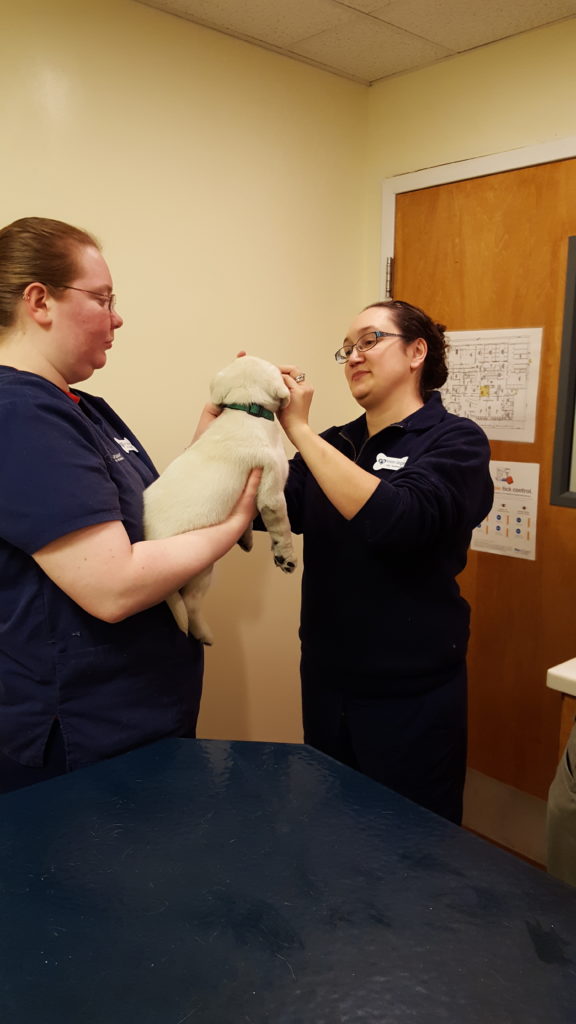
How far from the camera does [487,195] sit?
7.95 ft

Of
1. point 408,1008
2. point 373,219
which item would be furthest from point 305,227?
point 408,1008

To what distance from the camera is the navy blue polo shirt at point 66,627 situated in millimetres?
1078

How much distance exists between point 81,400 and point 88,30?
48.6 inches

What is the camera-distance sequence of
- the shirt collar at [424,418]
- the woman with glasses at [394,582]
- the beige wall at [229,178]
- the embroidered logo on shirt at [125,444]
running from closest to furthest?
the embroidered logo on shirt at [125,444]
the woman with glasses at [394,582]
the shirt collar at [424,418]
the beige wall at [229,178]

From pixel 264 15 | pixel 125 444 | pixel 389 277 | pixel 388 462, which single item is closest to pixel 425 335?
pixel 388 462

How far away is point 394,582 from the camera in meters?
1.65

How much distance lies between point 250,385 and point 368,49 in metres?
1.55

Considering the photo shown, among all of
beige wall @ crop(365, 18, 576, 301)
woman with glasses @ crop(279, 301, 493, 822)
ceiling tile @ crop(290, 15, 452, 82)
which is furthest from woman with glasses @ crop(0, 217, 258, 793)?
beige wall @ crop(365, 18, 576, 301)

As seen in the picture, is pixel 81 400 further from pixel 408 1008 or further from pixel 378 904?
pixel 408 1008

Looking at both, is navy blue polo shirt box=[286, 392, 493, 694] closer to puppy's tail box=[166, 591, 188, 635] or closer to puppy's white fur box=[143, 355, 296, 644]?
puppy's white fur box=[143, 355, 296, 644]

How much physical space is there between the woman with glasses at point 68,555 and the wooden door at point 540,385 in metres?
1.40

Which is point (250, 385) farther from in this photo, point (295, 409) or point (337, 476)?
point (337, 476)

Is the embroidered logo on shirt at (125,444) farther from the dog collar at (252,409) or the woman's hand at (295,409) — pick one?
the woman's hand at (295,409)

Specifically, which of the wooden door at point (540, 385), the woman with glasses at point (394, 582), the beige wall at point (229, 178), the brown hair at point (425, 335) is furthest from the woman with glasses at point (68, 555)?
the wooden door at point (540, 385)
